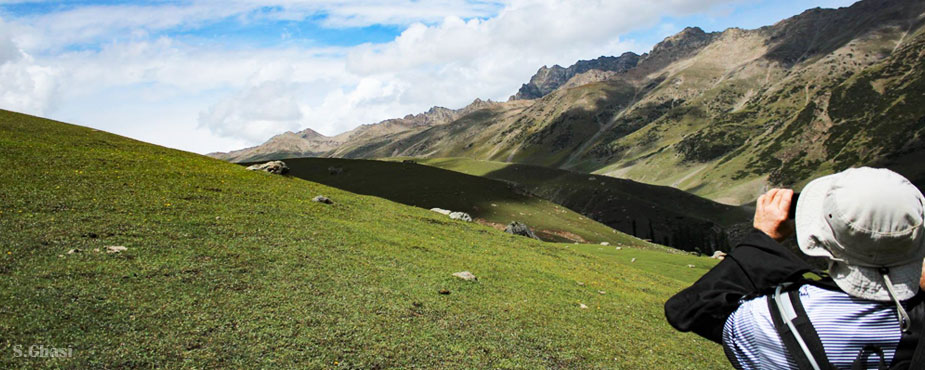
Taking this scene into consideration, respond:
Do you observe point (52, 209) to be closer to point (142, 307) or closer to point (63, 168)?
point (63, 168)

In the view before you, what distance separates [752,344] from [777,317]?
1.27 ft

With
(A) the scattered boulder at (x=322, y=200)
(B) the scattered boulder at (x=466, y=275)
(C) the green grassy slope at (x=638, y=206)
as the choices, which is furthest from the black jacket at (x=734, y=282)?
(C) the green grassy slope at (x=638, y=206)

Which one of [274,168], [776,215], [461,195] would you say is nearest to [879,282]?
[776,215]

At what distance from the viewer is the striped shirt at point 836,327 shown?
3506mm

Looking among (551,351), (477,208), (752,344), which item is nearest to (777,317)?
(752,344)

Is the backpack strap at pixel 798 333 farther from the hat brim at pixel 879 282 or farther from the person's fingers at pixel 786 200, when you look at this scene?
the person's fingers at pixel 786 200

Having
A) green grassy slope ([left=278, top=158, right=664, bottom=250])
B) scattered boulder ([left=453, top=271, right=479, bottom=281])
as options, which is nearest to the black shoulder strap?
scattered boulder ([left=453, top=271, right=479, bottom=281])

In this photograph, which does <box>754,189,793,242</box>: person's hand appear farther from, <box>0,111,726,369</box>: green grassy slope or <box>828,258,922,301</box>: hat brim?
<box>0,111,726,369</box>: green grassy slope

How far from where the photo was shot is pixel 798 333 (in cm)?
368

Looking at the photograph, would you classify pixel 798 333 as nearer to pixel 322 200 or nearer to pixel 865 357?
pixel 865 357

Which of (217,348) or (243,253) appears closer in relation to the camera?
(217,348)

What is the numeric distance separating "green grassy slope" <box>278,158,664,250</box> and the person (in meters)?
50.5

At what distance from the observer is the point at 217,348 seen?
10586 millimetres

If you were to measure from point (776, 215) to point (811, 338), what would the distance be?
1.06 meters
